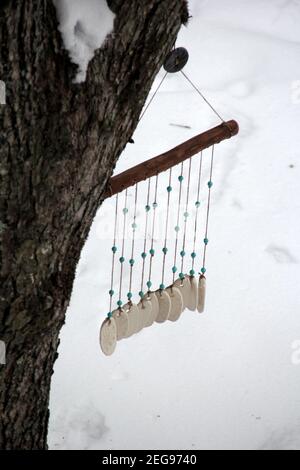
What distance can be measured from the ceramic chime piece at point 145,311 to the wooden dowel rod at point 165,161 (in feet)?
1.00

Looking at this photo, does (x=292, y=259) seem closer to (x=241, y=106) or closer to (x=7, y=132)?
(x=241, y=106)

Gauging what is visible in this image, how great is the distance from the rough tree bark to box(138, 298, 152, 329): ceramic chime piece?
29cm

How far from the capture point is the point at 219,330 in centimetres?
277

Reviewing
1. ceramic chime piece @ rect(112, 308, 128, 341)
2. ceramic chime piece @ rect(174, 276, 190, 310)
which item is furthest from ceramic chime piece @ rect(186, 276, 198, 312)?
ceramic chime piece @ rect(112, 308, 128, 341)

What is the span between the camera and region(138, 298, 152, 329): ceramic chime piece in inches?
67.6

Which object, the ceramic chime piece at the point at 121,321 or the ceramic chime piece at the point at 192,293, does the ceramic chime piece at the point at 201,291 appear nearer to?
the ceramic chime piece at the point at 192,293

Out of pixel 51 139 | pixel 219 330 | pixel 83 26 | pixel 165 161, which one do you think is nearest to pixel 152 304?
pixel 165 161

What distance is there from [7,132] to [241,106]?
2712mm

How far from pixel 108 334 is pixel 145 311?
124 mm

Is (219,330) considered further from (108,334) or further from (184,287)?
(108,334)

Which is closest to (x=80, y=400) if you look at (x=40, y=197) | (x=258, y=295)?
(x=258, y=295)

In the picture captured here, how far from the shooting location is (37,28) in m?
1.19


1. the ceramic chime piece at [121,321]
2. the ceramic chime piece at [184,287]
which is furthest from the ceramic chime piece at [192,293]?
the ceramic chime piece at [121,321]

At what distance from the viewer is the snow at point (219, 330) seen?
Result: 2.48 meters
